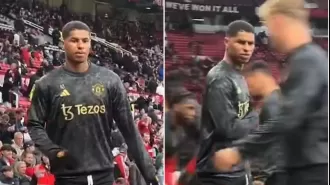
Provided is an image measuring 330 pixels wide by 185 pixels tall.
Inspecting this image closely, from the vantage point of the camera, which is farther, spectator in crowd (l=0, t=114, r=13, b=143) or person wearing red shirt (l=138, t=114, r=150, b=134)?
person wearing red shirt (l=138, t=114, r=150, b=134)

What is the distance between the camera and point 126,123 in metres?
3.59

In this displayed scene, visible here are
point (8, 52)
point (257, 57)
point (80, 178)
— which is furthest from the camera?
point (8, 52)

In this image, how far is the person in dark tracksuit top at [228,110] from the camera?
3.40 m

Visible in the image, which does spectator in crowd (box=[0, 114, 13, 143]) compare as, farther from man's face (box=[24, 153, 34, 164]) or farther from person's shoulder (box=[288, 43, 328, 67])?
person's shoulder (box=[288, 43, 328, 67])

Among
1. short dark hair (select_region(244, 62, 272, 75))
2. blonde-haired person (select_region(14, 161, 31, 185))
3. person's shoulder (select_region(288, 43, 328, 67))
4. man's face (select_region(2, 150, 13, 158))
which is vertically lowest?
blonde-haired person (select_region(14, 161, 31, 185))

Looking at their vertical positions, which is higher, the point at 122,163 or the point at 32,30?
the point at 32,30

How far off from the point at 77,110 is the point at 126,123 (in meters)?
0.26

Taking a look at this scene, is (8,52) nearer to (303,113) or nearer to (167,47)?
(167,47)

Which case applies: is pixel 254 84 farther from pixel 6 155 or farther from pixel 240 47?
pixel 6 155

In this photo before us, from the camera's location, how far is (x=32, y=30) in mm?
6598

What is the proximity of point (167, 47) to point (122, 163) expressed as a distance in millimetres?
1354

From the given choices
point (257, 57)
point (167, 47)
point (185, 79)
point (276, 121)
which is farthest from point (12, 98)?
point (276, 121)

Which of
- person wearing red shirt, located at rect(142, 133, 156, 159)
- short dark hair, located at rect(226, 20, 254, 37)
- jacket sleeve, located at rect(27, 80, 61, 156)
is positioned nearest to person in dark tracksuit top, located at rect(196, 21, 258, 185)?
short dark hair, located at rect(226, 20, 254, 37)

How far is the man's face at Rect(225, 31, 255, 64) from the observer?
11.7 ft
